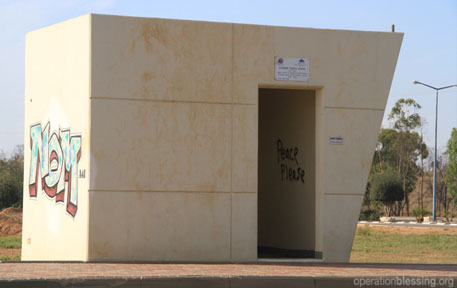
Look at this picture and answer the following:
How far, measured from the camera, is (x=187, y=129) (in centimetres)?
1355

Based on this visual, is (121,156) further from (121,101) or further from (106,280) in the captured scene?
(106,280)

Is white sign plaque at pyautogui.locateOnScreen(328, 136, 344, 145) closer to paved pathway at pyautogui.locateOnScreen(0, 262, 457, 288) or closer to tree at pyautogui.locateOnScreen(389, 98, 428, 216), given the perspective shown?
paved pathway at pyautogui.locateOnScreen(0, 262, 457, 288)

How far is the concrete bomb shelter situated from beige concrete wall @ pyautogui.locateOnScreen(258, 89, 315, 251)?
464mm

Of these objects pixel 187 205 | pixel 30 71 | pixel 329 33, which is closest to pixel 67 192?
pixel 187 205

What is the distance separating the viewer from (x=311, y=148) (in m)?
15.2

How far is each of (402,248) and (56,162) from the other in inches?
670

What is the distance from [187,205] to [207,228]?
59 centimetres

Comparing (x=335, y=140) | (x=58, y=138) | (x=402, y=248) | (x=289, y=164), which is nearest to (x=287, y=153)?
(x=289, y=164)

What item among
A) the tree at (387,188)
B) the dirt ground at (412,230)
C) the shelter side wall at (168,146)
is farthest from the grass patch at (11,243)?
the tree at (387,188)

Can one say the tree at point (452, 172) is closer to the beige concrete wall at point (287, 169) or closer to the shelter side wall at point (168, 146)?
the beige concrete wall at point (287, 169)

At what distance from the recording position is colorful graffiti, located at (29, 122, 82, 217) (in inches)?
539

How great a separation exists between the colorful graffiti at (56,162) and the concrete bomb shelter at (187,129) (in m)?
0.05

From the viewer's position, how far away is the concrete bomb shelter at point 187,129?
13.2 m

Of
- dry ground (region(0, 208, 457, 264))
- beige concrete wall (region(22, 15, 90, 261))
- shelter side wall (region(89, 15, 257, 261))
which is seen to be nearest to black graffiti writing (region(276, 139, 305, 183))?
shelter side wall (region(89, 15, 257, 261))
